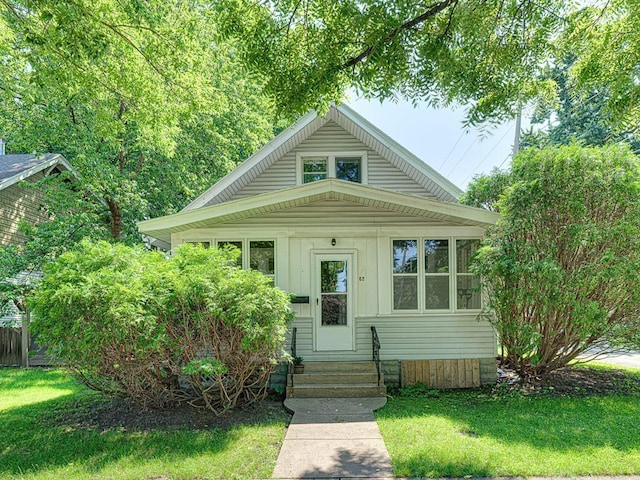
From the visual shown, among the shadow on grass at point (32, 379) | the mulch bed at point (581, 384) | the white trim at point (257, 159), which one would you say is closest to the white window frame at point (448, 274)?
the mulch bed at point (581, 384)

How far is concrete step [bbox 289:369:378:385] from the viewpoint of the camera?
7.39 m

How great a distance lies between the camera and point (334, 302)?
824cm

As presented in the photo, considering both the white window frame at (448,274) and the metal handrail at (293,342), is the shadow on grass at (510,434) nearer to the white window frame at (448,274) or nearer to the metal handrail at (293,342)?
the white window frame at (448,274)

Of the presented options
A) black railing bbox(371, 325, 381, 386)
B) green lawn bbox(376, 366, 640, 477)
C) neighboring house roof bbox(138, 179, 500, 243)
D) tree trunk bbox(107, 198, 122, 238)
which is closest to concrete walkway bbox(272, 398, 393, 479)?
green lawn bbox(376, 366, 640, 477)

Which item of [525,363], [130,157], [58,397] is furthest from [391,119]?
[130,157]

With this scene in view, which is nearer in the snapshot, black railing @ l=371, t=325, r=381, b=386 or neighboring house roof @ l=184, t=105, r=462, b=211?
black railing @ l=371, t=325, r=381, b=386

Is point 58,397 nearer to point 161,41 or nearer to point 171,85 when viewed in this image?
point 171,85

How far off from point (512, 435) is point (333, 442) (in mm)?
2210

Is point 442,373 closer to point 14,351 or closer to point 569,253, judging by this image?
point 569,253

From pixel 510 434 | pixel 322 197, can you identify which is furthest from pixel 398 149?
pixel 510 434

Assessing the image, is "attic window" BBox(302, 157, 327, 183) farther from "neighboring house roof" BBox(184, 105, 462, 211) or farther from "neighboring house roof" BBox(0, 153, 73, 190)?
"neighboring house roof" BBox(0, 153, 73, 190)

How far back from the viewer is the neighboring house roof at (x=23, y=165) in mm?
13820

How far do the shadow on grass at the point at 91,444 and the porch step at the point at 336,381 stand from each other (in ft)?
3.42

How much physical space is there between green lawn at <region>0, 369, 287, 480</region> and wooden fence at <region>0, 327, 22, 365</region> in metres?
5.61
